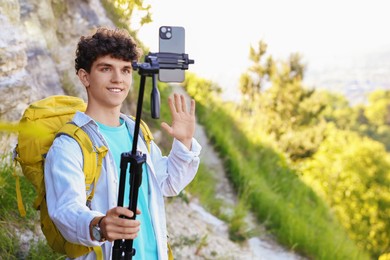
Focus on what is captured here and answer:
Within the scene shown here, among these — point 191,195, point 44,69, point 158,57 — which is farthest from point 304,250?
point 158,57

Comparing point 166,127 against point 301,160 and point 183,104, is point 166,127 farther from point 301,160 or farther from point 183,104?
point 301,160

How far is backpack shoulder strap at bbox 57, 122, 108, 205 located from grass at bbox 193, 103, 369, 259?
181 inches

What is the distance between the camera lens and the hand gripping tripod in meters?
2.02

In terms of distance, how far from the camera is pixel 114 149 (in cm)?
257

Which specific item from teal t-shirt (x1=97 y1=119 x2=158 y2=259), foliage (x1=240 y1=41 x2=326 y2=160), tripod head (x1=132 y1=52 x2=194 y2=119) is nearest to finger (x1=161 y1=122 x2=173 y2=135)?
teal t-shirt (x1=97 y1=119 x2=158 y2=259)

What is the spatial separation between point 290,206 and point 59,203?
6475 millimetres

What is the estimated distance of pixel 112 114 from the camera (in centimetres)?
263

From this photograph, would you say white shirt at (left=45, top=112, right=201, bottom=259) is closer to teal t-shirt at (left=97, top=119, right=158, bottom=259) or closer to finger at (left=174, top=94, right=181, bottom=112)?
teal t-shirt at (left=97, top=119, right=158, bottom=259)

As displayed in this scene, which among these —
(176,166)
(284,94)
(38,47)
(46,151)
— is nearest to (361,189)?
(284,94)

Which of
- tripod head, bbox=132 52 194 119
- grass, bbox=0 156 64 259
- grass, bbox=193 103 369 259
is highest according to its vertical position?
tripod head, bbox=132 52 194 119

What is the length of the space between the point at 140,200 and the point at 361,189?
30.4 m

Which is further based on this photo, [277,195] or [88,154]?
[277,195]

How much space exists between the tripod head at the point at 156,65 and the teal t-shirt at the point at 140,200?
54 cm

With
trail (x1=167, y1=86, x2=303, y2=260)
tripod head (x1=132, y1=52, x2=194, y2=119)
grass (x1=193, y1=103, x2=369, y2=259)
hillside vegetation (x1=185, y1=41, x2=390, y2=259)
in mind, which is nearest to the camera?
tripod head (x1=132, y1=52, x2=194, y2=119)
